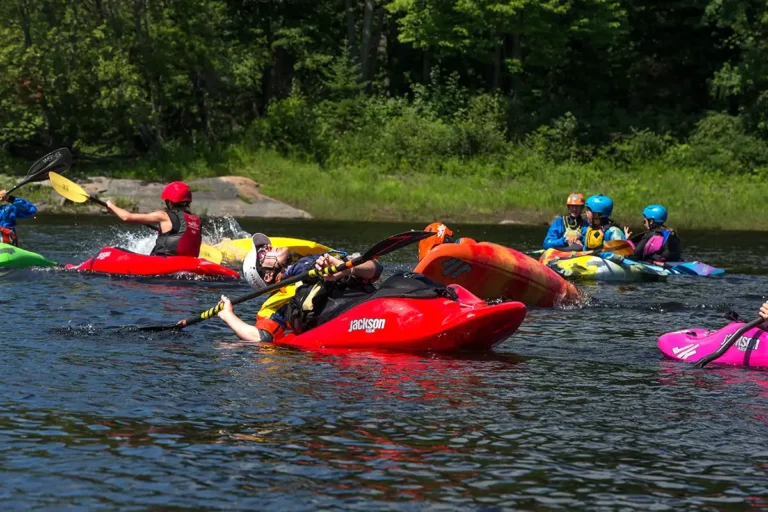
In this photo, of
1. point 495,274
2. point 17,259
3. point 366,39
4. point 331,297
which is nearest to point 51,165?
point 17,259

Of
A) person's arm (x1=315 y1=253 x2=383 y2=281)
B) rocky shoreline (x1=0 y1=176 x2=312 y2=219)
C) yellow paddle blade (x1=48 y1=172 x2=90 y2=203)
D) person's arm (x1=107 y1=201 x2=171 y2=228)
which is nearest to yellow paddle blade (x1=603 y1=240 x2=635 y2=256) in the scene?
person's arm (x1=107 y1=201 x2=171 y2=228)

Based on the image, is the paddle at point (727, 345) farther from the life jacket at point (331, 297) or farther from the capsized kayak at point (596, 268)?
the capsized kayak at point (596, 268)

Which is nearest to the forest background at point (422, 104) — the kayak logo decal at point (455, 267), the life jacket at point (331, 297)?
the kayak logo decal at point (455, 267)

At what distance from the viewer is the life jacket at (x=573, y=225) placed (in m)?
18.5

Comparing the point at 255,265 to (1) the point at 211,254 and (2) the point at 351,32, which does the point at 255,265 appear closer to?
(1) the point at 211,254

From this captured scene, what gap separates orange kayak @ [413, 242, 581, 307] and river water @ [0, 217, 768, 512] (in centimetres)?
136

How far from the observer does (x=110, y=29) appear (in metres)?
34.3

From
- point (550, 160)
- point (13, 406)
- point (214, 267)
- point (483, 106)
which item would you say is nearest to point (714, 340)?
point (13, 406)

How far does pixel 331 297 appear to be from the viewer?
34.9 feet

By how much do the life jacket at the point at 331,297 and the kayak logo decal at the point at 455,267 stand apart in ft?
10.4

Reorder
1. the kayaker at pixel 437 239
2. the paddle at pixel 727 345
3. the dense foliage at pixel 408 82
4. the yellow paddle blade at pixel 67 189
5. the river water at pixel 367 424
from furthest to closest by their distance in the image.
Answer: the dense foliage at pixel 408 82, the yellow paddle blade at pixel 67 189, the kayaker at pixel 437 239, the paddle at pixel 727 345, the river water at pixel 367 424

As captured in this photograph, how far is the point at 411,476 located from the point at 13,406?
117 inches

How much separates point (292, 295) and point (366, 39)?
2754cm

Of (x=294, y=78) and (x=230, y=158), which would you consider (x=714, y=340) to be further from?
(x=294, y=78)
